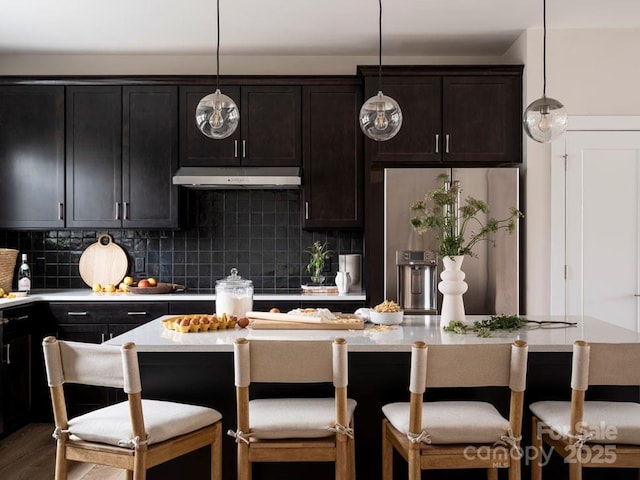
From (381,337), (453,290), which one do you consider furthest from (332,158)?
(381,337)

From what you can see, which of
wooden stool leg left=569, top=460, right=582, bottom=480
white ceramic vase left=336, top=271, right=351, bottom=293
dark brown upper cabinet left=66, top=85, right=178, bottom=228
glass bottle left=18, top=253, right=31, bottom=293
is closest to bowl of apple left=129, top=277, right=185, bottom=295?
dark brown upper cabinet left=66, top=85, right=178, bottom=228

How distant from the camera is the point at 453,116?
14.9ft

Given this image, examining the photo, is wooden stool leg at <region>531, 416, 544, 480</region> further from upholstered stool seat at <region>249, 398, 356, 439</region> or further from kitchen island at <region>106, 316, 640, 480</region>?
upholstered stool seat at <region>249, 398, 356, 439</region>

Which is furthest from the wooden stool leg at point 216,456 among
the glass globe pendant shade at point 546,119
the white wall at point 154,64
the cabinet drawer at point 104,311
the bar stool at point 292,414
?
the white wall at point 154,64

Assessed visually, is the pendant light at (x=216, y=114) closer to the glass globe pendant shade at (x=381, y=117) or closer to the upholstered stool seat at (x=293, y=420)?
the glass globe pendant shade at (x=381, y=117)

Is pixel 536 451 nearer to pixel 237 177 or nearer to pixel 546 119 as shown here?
pixel 546 119

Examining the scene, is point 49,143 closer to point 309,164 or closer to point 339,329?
point 309,164

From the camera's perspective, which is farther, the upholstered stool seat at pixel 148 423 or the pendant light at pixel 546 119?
the pendant light at pixel 546 119

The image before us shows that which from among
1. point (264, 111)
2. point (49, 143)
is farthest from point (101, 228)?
point (264, 111)

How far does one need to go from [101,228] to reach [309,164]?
1.66m

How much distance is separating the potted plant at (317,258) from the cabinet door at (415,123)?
90 centimetres

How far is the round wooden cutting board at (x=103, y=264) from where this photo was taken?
502 cm

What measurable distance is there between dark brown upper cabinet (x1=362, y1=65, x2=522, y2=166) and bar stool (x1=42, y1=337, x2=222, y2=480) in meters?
2.83

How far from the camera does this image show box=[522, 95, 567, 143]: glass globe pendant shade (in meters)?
2.76
